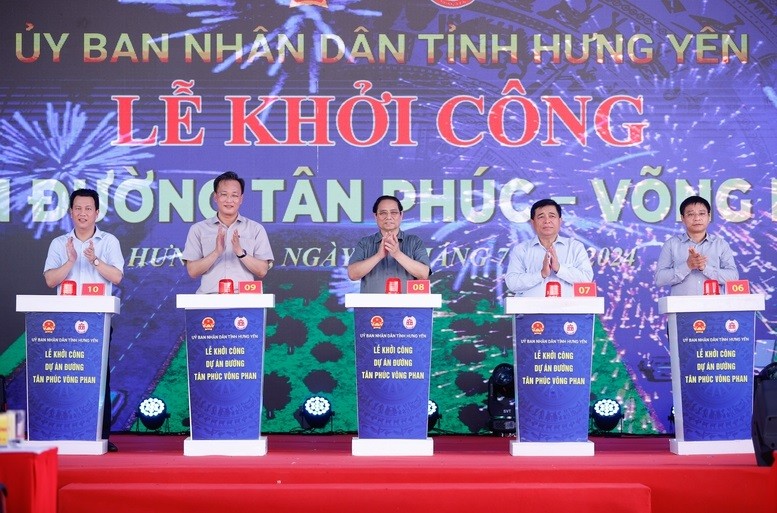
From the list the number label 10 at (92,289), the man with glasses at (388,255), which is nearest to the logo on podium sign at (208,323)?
the number label 10 at (92,289)

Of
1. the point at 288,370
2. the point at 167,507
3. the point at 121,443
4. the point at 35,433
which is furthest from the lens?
the point at 288,370

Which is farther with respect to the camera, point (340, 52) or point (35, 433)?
point (340, 52)

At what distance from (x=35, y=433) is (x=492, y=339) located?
120 inches

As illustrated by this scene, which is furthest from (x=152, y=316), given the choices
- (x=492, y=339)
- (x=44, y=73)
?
(x=492, y=339)

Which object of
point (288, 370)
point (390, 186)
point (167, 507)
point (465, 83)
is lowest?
point (167, 507)

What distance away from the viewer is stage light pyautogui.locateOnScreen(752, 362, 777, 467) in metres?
4.57

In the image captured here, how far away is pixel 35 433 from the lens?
17.4 feet

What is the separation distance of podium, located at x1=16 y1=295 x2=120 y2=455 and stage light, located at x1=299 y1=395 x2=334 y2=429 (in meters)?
1.80

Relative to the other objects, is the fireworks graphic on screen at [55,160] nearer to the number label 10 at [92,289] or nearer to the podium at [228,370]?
the number label 10 at [92,289]

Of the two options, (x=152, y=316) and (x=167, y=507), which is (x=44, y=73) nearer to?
(x=152, y=316)

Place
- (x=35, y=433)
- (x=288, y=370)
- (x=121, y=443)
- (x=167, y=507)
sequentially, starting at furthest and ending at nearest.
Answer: (x=288, y=370)
(x=121, y=443)
(x=35, y=433)
(x=167, y=507)

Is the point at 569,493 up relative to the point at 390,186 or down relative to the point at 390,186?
down

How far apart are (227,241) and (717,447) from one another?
2709 mm

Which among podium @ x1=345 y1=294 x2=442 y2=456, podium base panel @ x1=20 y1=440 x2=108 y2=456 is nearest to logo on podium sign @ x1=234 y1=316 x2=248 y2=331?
podium @ x1=345 y1=294 x2=442 y2=456
